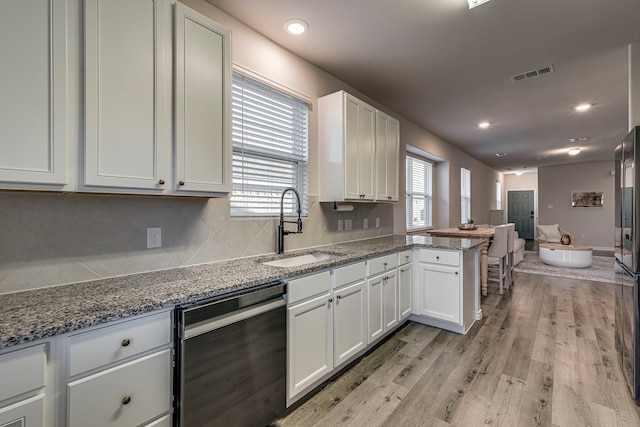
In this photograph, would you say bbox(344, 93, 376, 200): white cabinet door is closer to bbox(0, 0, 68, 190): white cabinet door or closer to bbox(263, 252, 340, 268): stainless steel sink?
bbox(263, 252, 340, 268): stainless steel sink

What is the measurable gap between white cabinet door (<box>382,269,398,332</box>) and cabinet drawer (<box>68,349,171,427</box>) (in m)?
1.89

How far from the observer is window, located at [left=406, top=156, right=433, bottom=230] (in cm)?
529

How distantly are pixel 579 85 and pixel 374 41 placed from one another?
2.58 m

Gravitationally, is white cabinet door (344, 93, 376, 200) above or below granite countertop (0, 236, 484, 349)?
above

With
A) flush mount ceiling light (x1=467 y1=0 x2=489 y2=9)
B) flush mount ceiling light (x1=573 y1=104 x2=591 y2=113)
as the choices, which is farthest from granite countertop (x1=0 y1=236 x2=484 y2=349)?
flush mount ceiling light (x1=573 y1=104 x2=591 y2=113)

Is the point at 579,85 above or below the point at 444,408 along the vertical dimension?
above

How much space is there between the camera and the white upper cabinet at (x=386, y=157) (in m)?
3.29

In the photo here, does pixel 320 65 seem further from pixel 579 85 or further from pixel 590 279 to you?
pixel 590 279

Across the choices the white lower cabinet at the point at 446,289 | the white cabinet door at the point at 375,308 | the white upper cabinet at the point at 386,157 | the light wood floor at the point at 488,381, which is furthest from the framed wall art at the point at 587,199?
the white cabinet door at the point at 375,308

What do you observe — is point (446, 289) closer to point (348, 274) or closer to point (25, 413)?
point (348, 274)

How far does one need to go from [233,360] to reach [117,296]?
60cm

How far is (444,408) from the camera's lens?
1944 millimetres

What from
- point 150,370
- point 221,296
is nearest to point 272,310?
point 221,296

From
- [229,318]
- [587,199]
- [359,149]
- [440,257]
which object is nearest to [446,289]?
[440,257]
